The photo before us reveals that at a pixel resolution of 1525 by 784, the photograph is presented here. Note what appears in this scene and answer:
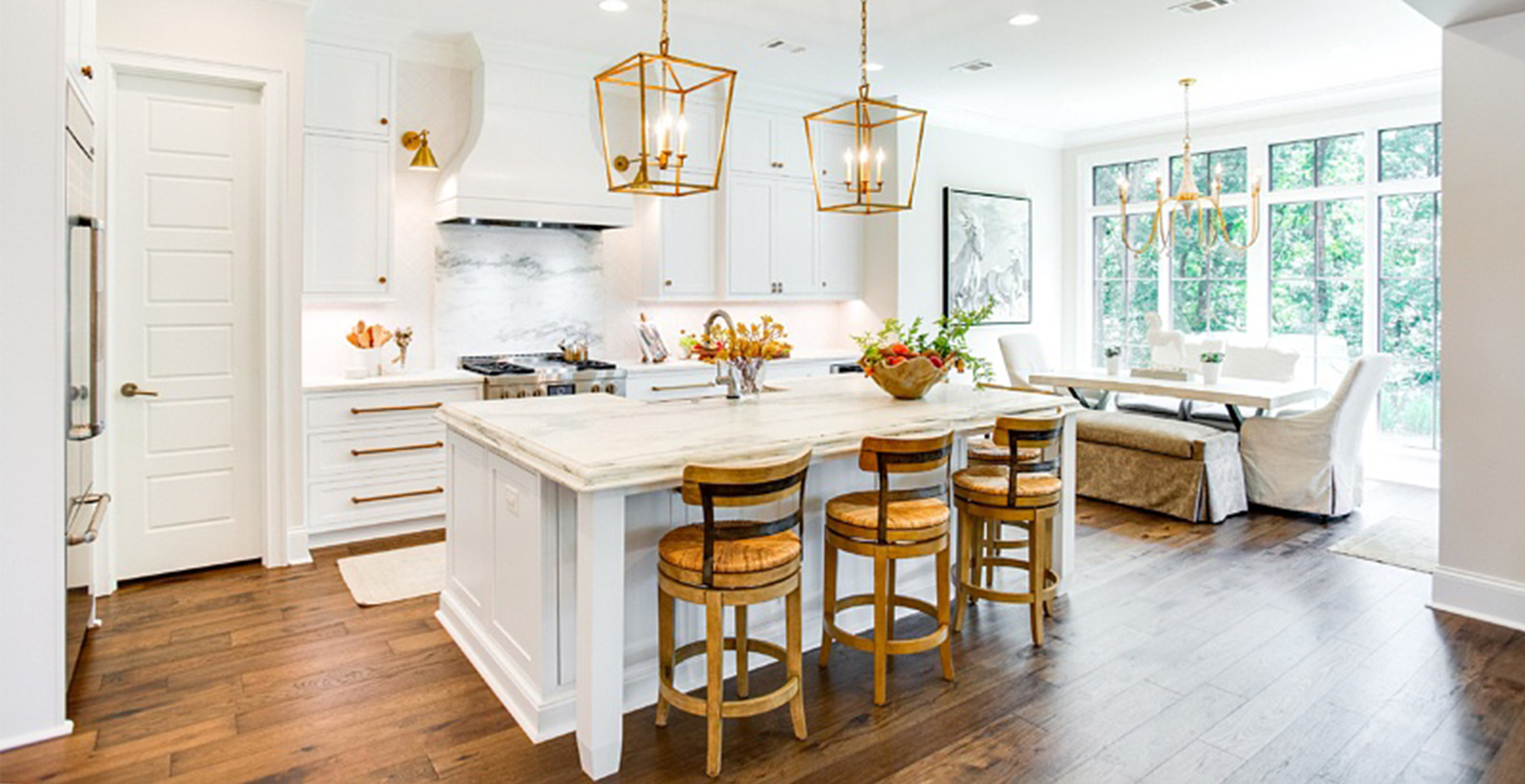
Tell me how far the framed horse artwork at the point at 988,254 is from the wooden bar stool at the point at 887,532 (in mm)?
4462

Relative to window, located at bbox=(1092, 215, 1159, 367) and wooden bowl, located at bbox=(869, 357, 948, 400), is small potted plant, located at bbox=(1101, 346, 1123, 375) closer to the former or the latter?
window, located at bbox=(1092, 215, 1159, 367)

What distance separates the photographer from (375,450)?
4.71 metres

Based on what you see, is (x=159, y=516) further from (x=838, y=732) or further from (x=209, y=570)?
(x=838, y=732)

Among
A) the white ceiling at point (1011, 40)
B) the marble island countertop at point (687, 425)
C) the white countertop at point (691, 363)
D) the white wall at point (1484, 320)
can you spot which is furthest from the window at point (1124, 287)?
the marble island countertop at point (687, 425)

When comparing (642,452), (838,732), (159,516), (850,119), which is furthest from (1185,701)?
(850,119)

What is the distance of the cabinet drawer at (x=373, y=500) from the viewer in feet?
15.1

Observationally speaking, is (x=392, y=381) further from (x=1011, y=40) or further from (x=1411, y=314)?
(x=1411, y=314)

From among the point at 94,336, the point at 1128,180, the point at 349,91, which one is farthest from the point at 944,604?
the point at 1128,180

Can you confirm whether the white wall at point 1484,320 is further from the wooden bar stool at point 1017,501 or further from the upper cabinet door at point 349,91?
the upper cabinet door at point 349,91

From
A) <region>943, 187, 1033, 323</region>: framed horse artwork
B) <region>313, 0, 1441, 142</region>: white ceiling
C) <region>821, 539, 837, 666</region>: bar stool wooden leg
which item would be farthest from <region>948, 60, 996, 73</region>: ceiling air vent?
<region>821, 539, 837, 666</region>: bar stool wooden leg

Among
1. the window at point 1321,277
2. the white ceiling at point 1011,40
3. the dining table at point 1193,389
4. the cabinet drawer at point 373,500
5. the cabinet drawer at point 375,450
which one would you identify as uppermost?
the white ceiling at point 1011,40

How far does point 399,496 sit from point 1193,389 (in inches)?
187

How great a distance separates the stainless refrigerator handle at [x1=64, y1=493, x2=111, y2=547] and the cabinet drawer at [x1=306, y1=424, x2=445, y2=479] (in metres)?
1.17

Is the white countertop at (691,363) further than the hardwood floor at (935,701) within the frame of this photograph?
Yes
